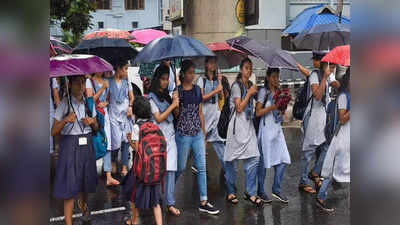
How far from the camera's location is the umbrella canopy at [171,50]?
534 cm

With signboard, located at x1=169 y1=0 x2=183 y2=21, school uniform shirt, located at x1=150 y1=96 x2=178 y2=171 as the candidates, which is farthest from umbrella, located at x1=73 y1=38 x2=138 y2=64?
signboard, located at x1=169 y1=0 x2=183 y2=21

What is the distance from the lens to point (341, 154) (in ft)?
17.9

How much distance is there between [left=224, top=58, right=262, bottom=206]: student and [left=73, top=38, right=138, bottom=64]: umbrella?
2146 mm

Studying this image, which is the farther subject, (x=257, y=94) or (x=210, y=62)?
(x=210, y=62)

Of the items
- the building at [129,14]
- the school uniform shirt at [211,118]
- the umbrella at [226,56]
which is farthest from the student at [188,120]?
the building at [129,14]

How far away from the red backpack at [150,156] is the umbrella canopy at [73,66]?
769 millimetres

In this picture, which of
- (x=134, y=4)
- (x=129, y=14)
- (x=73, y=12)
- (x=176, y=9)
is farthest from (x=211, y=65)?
(x=134, y=4)

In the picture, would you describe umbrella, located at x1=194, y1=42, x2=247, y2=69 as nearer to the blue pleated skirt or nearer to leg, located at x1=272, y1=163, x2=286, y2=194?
leg, located at x1=272, y1=163, x2=286, y2=194

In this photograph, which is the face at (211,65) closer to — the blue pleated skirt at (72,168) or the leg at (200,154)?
the leg at (200,154)

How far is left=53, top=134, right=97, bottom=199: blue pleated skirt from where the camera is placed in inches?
188
